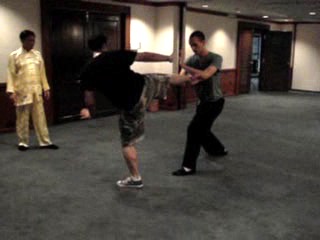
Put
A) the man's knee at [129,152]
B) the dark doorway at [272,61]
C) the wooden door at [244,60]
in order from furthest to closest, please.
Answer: the dark doorway at [272,61] → the wooden door at [244,60] → the man's knee at [129,152]

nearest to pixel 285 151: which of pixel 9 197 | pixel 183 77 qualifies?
pixel 183 77

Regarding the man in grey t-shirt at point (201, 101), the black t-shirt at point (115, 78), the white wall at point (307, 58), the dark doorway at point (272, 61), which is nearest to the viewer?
the black t-shirt at point (115, 78)

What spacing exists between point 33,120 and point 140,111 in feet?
6.59

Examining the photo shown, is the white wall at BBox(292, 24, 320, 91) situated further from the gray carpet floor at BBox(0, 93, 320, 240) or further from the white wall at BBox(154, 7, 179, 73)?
the gray carpet floor at BBox(0, 93, 320, 240)

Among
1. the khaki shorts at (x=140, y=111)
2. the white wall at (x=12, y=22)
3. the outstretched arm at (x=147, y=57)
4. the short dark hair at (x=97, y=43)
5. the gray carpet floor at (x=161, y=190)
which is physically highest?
the white wall at (x=12, y=22)

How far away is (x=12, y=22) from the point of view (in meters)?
5.81

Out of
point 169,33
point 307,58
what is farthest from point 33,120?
point 307,58

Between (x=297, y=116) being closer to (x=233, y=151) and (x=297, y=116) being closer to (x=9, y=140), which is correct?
(x=233, y=151)

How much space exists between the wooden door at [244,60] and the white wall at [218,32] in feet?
0.83

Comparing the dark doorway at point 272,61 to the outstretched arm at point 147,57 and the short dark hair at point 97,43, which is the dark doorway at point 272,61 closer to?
the outstretched arm at point 147,57

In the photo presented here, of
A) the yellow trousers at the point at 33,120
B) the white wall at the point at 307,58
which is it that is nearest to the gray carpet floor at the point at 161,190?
the yellow trousers at the point at 33,120

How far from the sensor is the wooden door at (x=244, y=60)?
11070 mm

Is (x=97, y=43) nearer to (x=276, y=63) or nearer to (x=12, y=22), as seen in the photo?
(x=12, y=22)

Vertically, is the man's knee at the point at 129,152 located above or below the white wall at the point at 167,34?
below
